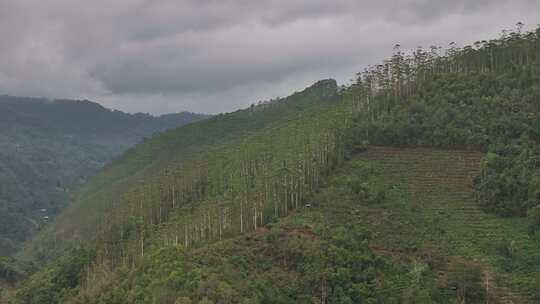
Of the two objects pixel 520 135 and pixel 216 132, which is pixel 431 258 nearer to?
pixel 520 135

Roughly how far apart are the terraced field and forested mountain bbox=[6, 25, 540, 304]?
17 centimetres

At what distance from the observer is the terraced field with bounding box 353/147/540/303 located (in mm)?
49062

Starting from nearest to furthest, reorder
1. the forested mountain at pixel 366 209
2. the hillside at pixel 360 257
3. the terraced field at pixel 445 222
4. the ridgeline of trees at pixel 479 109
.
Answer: the hillside at pixel 360 257 → the forested mountain at pixel 366 209 → the terraced field at pixel 445 222 → the ridgeline of trees at pixel 479 109

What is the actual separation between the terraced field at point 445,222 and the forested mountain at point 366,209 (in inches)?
6.8

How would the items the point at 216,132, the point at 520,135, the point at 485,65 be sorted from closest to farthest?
the point at 520,135, the point at 485,65, the point at 216,132

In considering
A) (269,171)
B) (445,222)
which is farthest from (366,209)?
(269,171)

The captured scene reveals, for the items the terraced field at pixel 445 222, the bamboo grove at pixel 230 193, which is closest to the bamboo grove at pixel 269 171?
the bamboo grove at pixel 230 193

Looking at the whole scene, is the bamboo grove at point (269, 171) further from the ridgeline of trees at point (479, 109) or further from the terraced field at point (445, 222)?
the terraced field at point (445, 222)

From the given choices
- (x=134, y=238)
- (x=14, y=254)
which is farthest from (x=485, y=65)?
(x=14, y=254)

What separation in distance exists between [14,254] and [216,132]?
58.4 metres

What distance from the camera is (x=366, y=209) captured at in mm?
57219

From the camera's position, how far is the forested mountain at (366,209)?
46375mm

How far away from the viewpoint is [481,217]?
56.1 metres

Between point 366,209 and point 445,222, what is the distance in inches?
302
